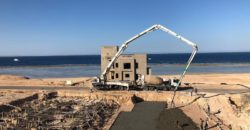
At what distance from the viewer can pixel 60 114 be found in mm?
34938

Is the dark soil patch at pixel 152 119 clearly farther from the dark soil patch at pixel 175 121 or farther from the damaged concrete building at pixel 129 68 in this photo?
the damaged concrete building at pixel 129 68

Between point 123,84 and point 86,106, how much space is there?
9.20m

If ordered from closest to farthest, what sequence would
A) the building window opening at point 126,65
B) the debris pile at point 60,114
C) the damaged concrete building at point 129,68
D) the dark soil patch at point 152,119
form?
the dark soil patch at point 152,119 → the debris pile at point 60,114 → the damaged concrete building at point 129,68 → the building window opening at point 126,65

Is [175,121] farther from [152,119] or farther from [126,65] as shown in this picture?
[126,65]

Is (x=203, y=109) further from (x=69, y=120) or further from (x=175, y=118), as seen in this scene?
(x=69, y=120)

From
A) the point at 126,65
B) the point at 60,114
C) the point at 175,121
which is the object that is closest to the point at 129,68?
the point at 126,65

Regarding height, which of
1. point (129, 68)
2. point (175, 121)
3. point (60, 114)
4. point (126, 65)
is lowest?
point (175, 121)

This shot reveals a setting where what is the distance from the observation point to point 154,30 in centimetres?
4538

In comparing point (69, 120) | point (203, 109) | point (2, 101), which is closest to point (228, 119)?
point (203, 109)

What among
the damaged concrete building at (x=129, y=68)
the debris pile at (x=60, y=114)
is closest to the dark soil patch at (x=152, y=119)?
the debris pile at (x=60, y=114)

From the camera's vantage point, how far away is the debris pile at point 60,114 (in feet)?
99.7

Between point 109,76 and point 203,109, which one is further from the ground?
point 109,76

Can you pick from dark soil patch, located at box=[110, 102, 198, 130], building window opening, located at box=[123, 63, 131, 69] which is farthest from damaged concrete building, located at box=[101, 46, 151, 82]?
dark soil patch, located at box=[110, 102, 198, 130]

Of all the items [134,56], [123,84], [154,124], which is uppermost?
[134,56]
